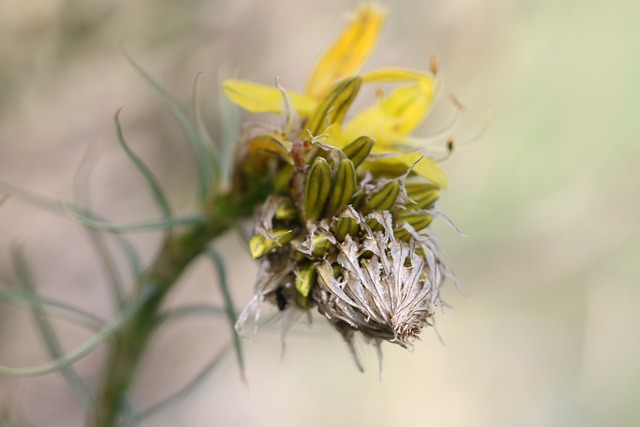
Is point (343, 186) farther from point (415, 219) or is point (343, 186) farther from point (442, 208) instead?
point (442, 208)

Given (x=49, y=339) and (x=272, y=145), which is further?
(x=49, y=339)

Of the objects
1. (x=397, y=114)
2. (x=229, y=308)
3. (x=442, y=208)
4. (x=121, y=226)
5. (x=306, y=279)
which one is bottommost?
(x=442, y=208)

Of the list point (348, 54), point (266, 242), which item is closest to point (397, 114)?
point (348, 54)

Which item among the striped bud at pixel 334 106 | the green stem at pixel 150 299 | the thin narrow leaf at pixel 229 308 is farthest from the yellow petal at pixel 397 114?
the thin narrow leaf at pixel 229 308

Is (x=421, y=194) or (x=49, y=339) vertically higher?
(x=421, y=194)

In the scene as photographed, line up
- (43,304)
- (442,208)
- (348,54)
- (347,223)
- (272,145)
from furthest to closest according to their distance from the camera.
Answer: (442,208), (43,304), (348,54), (272,145), (347,223)

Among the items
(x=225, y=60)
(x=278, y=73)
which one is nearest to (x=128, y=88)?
(x=225, y=60)

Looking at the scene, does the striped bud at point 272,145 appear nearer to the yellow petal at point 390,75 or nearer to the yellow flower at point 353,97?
the yellow flower at point 353,97

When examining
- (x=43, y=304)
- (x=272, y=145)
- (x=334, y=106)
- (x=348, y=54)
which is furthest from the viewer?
(x=43, y=304)
